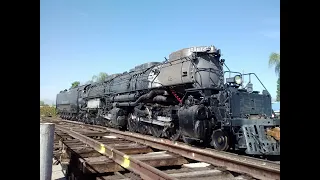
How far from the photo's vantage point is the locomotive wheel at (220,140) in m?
8.37

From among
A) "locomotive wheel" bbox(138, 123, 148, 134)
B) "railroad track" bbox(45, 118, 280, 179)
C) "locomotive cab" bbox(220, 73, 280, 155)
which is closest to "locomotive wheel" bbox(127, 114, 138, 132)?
"locomotive wheel" bbox(138, 123, 148, 134)

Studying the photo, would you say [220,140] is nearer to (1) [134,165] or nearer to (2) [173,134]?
(2) [173,134]

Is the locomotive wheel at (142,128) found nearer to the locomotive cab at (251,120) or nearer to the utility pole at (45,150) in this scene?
the locomotive cab at (251,120)

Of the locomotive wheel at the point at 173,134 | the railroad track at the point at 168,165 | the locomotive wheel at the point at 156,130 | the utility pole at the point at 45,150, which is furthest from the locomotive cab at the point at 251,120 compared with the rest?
the utility pole at the point at 45,150

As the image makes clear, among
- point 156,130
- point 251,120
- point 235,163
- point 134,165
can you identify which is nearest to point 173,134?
point 156,130

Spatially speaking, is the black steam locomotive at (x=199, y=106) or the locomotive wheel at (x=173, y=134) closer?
the black steam locomotive at (x=199, y=106)

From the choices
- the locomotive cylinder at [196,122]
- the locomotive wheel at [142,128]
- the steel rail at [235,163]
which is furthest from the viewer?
the locomotive wheel at [142,128]

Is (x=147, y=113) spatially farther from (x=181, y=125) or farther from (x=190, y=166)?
(x=190, y=166)

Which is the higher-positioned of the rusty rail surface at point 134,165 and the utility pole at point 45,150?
the utility pole at point 45,150

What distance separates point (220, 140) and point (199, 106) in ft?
4.00
